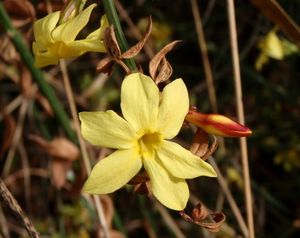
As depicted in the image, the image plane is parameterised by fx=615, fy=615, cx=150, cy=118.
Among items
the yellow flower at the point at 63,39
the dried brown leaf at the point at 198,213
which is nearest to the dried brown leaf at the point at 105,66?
the yellow flower at the point at 63,39

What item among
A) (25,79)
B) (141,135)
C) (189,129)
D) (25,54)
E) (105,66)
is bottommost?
(189,129)

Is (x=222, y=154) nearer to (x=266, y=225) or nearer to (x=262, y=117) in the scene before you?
(x=262, y=117)

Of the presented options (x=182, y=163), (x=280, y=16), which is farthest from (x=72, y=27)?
(x=280, y=16)

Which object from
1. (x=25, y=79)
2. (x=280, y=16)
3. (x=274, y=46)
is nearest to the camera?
(x=280, y=16)

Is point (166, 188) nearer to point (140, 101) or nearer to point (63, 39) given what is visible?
point (140, 101)

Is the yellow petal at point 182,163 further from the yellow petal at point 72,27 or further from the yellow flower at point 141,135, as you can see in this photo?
the yellow petal at point 72,27

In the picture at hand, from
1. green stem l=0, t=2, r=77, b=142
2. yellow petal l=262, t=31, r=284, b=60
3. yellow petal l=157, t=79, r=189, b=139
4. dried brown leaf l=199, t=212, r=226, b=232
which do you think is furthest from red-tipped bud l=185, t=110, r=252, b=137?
yellow petal l=262, t=31, r=284, b=60
